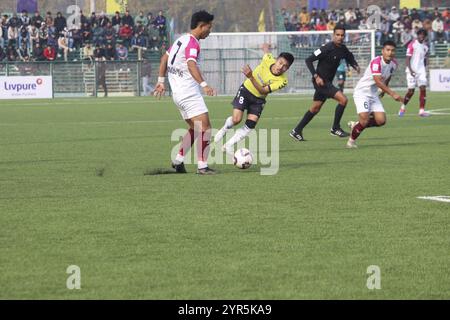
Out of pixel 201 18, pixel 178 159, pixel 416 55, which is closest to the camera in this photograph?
pixel 201 18

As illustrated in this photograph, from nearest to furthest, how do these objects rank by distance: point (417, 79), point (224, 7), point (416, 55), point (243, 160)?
point (243, 160), point (417, 79), point (416, 55), point (224, 7)

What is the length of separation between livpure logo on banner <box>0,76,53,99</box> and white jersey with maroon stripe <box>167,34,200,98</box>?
33.6m

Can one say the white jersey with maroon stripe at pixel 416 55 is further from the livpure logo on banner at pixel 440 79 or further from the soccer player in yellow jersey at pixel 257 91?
the livpure logo on banner at pixel 440 79

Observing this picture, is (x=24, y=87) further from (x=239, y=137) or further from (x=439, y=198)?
(x=439, y=198)

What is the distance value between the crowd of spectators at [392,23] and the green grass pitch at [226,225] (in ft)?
112

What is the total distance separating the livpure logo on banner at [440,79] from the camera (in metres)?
49.8

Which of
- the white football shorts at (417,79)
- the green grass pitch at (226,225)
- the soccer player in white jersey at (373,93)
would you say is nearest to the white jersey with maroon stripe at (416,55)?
the white football shorts at (417,79)

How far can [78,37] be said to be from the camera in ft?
173

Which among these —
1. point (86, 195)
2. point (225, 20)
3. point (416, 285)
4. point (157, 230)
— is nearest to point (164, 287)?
point (416, 285)

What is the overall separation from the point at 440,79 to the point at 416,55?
60.0 ft

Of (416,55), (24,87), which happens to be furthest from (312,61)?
(24,87)

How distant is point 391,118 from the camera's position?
99.8ft

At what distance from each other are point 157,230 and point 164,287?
2568mm
